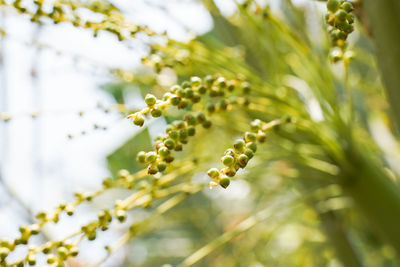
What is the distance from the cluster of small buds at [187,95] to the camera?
739 millimetres

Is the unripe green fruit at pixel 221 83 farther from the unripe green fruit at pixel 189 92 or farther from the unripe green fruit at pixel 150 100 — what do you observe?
Result: the unripe green fruit at pixel 150 100

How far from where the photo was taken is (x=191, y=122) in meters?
0.84

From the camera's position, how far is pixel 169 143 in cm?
76

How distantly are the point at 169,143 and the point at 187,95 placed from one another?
0.11 metres

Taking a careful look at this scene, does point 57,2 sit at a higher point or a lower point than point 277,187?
higher

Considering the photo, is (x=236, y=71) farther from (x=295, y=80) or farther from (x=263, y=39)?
(x=295, y=80)

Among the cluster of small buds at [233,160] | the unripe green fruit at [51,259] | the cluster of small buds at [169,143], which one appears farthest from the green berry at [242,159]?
the unripe green fruit at [51,259]

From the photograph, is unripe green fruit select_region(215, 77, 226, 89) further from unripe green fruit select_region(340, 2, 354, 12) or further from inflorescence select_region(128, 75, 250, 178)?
unripe green fruit select_region(340, 2, 354, 12)

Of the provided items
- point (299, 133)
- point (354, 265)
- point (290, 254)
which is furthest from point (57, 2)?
point (290, 254)

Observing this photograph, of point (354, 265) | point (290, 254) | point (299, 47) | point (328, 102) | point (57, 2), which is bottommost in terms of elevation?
point (354, 265)

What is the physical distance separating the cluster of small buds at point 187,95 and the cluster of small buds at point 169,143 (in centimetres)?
3

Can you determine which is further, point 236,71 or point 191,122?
point 236,71

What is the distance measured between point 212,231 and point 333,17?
181 cm

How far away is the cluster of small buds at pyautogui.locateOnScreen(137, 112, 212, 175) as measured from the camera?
73cm
